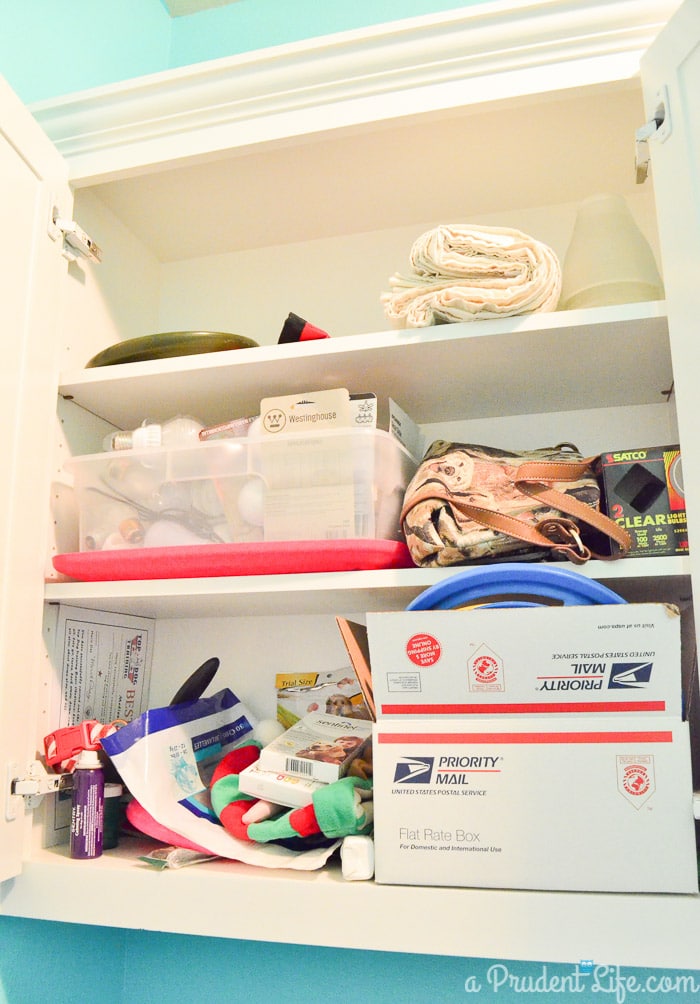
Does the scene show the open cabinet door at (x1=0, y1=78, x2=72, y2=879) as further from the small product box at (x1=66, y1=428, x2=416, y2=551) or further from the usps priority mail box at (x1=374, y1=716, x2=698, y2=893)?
the usps priority mail box at (x1=374, y1=716, x2=698, y2=893)

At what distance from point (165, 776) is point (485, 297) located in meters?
0.63

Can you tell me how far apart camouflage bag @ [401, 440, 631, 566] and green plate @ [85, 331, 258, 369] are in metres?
0.31

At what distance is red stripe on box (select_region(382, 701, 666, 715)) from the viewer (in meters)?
0.66

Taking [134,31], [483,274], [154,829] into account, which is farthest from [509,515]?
[134,31]

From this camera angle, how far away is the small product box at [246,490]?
829 mm

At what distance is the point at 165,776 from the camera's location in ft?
2.79

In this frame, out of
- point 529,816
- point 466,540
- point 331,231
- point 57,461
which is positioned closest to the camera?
point 529,816

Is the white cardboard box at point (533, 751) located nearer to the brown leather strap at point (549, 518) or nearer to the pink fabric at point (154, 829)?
the brown leather strap at point (549, 518)

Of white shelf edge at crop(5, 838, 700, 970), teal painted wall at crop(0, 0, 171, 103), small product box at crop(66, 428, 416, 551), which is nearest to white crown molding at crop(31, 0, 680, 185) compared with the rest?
teal painted wall at crop(0, 0, 171, 103)

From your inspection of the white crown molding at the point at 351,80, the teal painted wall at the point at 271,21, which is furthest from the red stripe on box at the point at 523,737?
the teal painted wall at the point at 271,21

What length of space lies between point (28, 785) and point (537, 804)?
0.52m

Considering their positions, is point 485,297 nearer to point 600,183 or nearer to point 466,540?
point 466,540

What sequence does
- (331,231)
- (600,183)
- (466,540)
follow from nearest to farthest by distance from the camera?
(466,540)
(600,183)
(331,231)

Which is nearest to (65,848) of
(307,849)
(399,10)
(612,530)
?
(307,849)
